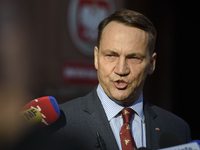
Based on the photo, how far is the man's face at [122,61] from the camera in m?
1.74

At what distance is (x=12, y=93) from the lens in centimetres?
378

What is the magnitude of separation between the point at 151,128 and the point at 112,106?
11.5 inches

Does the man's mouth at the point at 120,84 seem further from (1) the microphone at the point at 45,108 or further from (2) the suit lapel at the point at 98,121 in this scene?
(1) the microphone at the point at 45,108

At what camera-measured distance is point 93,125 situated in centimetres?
176

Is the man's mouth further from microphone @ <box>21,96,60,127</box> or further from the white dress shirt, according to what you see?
microphone @ <box>21,96,60,127</box>

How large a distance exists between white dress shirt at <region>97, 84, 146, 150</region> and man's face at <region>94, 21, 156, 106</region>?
5 centimetres

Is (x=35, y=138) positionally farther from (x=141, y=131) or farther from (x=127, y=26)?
(x=127, y=26)

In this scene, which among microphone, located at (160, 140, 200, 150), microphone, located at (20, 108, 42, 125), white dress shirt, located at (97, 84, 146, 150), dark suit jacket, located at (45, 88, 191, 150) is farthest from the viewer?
white dress shirt, located at (97, 84, 146, 150)

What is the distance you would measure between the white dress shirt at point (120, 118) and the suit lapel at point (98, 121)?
0.04 m

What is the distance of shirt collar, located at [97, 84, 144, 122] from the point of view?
71.6 inches

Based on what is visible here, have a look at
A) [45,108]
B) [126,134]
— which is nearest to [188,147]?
[126,134]

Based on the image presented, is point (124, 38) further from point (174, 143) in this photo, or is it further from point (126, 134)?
point (174, 143)

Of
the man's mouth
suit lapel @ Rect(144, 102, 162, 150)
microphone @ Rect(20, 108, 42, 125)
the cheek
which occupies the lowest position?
suit lapel @ Rect(144, 102, 162, 150)

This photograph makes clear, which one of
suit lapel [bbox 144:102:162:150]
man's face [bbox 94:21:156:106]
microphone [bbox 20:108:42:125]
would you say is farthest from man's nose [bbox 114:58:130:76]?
microphone [bbox 20:108:42:125]
